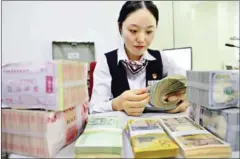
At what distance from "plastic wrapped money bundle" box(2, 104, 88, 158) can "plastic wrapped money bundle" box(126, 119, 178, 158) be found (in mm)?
129

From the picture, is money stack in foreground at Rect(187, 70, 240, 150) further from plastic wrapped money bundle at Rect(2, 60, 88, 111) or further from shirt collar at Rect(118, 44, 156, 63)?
shirt collar at Rect(118, 44, 156, 63)

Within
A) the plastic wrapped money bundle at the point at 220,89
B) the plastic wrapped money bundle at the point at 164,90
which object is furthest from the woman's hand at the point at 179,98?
the plastic wrapped money bundle at the point at 220,89

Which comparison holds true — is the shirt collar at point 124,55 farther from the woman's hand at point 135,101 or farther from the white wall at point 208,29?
the white wall at point 208,29

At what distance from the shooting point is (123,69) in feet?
3.18

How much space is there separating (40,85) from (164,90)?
1.21 feet

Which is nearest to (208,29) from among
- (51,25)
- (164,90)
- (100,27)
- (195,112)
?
(100,27)

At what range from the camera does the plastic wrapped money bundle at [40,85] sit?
388mm

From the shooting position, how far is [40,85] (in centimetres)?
40

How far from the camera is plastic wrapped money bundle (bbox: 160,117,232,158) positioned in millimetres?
352

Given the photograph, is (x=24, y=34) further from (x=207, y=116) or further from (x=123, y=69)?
(x=207, y=116)

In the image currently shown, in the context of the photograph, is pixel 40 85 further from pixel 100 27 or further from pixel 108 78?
pixel 100 27

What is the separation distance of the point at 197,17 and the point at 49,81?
1.99 metres

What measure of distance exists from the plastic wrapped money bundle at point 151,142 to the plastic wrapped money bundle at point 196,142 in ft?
0.05

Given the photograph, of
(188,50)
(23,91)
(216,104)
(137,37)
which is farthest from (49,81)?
(188,50)
